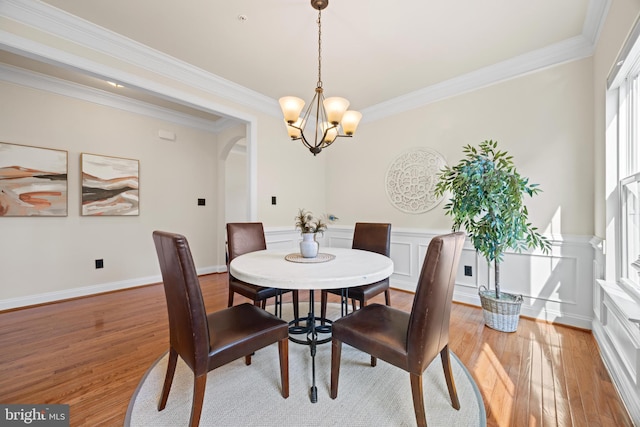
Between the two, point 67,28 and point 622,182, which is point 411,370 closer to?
point 622,182

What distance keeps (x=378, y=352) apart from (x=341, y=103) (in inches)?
63.4

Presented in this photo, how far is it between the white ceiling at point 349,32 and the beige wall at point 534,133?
1.05 ft

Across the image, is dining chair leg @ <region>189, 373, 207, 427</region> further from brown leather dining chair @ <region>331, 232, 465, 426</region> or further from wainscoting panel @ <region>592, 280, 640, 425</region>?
wainscoting panel @ <region>592, 280, 640, 425</region>

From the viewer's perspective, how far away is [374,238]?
8.35ft

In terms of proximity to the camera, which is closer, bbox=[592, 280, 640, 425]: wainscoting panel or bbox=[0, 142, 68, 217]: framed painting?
bbox=[592, 280, 640, 425]: wainscoting panel

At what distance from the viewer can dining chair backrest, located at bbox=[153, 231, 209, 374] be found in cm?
112

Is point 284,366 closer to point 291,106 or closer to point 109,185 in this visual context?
point 291,106

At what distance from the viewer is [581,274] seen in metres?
2.29

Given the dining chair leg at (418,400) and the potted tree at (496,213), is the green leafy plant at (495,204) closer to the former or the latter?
the potted tree at (496,213)

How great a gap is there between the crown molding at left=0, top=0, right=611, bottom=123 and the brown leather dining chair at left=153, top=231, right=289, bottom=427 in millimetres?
2050

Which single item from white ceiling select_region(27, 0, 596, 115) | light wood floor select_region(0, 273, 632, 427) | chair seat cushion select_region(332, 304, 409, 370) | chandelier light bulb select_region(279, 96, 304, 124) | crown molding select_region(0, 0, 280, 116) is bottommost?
light wood floor select_region(0, 273, 632, 427)

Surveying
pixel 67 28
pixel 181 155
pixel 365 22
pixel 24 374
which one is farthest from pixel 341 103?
pixel 181 155

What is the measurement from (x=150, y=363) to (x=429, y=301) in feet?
6.29

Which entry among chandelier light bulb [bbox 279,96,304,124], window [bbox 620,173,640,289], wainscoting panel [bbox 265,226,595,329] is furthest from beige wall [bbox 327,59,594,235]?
chandelier light bulb [bbox 279,96,304,124]
